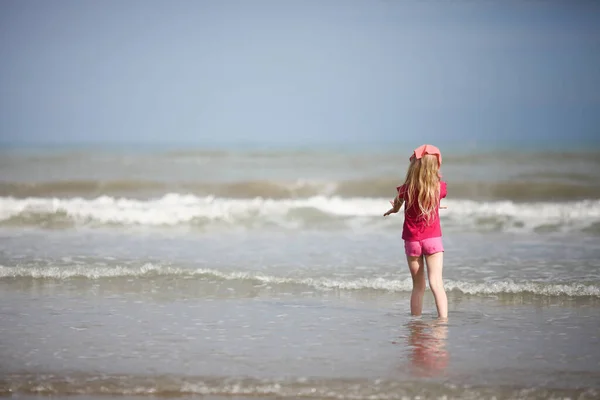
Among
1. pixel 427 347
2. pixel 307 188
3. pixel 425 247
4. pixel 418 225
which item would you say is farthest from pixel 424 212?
pixel 307 188

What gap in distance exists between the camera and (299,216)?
12.2 m

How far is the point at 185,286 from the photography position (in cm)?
692

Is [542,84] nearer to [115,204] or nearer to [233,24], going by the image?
[233,24]

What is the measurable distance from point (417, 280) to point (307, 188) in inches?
552

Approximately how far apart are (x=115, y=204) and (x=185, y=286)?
843 centimetres

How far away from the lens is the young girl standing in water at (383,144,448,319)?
5203mm

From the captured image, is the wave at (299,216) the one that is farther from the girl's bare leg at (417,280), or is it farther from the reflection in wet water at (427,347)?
the reflection in wet water at (427,347)

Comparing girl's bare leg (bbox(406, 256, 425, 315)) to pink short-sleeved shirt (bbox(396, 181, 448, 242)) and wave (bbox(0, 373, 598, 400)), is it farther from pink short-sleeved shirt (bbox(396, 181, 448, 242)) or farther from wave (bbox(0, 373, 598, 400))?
wave (bbox(0, 373, 598, 400))

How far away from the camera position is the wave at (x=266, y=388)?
3.96 metres

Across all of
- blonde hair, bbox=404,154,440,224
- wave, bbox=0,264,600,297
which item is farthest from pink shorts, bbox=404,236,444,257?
wave, bbox=0,264,600,297

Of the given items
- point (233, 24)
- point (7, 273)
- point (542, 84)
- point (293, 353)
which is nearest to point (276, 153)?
point (233, 24)

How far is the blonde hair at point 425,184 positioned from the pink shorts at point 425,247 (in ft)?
0.59

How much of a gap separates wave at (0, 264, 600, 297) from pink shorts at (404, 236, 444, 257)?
1316mm

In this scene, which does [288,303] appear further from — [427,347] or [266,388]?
[266,388]
